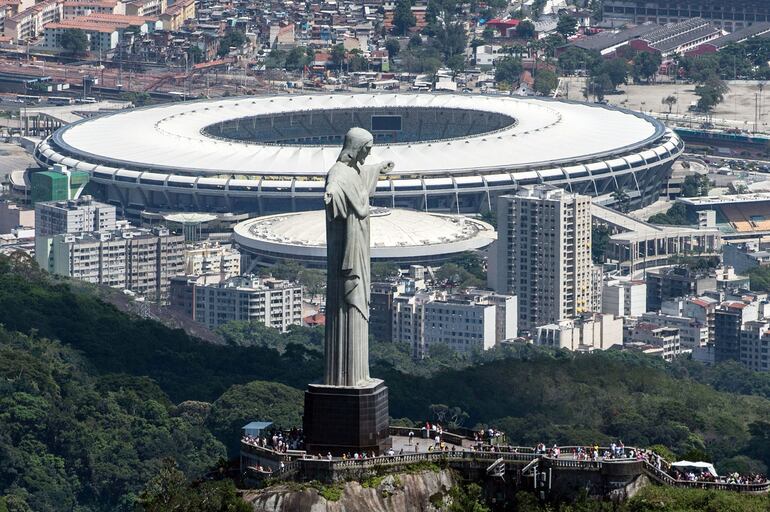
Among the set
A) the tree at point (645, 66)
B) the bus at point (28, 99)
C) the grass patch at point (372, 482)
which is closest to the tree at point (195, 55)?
the bus at point (28, 99)

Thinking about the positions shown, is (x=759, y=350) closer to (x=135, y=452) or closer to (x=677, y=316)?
(x=677, y=316)

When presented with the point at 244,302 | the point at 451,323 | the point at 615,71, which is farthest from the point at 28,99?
the point at 451,323

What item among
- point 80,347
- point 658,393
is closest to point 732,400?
point 658,393

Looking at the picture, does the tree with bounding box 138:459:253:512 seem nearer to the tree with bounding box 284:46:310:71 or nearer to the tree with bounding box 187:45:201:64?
the tree with bounding box 284:46:310:71

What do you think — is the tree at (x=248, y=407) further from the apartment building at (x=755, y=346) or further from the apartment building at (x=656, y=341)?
the apartment building at (x=755, y=346)

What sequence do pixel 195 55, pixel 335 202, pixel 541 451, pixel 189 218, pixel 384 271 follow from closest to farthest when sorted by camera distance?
1. pixel 541 451
2. pixel 335 202
3. pixel 384 271
4. pixel 189 218
5. pixel 195 55

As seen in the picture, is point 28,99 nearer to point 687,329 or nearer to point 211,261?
point 211,261

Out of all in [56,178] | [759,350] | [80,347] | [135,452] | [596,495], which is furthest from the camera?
[56,178]

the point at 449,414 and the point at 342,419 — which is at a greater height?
the point at 342,419

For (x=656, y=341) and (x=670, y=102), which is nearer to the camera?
(x=656, y=341)
